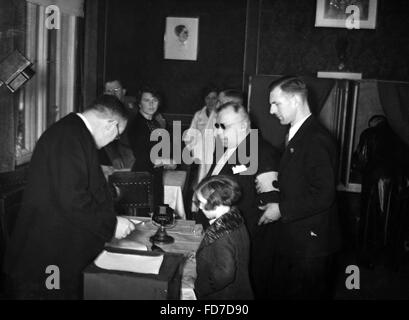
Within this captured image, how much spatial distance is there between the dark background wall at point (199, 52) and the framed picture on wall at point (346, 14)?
1920 millimetres

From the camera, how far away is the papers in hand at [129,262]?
67.8 inches

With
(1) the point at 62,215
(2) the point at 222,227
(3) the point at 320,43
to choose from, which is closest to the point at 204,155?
(3) the point at 320,43

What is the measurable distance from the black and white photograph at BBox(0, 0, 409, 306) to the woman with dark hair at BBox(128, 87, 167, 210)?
14 mm

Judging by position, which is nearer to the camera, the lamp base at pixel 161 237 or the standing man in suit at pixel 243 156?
the lamp base at pixel 161 237

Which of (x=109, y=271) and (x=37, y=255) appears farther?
(x=37, y=255)

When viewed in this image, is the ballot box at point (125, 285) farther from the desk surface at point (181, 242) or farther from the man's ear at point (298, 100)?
the man's ear at point (298, 100)

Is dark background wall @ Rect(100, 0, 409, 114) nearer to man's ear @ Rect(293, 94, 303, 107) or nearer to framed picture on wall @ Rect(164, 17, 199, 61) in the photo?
framed picture on wall @ Rect(164, 17, 199, 61)

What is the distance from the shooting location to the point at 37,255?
2.19 metres

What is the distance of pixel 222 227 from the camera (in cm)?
191

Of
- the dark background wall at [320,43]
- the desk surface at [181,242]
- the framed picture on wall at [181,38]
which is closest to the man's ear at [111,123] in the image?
the desk surface at [181,242]

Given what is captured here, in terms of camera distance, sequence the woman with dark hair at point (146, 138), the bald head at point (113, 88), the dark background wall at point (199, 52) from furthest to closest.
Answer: the dark background wall at point (199, 52), the bald head at point (113, 88), the woman with dark hair at point (146, 138)
